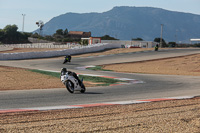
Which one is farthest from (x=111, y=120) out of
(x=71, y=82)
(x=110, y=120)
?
(x=71, y=82)

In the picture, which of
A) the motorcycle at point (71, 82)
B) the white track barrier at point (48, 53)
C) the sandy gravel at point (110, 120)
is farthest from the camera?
the white track barrier at point (48, 53)

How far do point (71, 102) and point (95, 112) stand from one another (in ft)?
6.52

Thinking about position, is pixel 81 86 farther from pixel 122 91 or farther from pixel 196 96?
pixel 196 96

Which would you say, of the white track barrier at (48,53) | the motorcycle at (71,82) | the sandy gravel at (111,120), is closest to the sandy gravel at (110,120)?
the sandy gravel at (111,120)

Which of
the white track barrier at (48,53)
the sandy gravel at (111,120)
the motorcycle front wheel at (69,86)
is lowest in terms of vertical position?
the sandy gravel at (111,120)

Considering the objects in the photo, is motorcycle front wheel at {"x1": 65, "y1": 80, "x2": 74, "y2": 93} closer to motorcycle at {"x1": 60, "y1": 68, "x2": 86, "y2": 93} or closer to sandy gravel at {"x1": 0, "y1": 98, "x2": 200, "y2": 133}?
motorcycle at {"x1": 60, "y1": 68, "x2": 86, "y2": 93}

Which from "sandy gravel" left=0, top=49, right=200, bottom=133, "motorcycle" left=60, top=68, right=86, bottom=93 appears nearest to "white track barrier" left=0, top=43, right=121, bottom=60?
"motorcycle" left=60, top=68, right=86, bottom=93

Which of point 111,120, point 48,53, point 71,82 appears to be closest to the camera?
point 111,120

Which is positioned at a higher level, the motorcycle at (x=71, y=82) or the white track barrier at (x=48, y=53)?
the white track barrier at (x=48, y=53)

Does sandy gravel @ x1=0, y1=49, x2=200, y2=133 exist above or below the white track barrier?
below

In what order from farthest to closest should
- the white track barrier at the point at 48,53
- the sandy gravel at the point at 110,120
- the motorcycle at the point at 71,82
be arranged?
the white track barrier at the point at 48,53 < the motorcycle at the point at 71,82 < the sandy gravel at the point at 110,120

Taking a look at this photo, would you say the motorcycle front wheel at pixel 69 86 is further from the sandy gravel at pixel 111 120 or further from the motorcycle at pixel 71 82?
the sandy gravel at pixel 111 120

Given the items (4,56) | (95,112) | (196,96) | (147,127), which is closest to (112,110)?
(95,112)

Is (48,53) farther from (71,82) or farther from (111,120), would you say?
(111,120)
